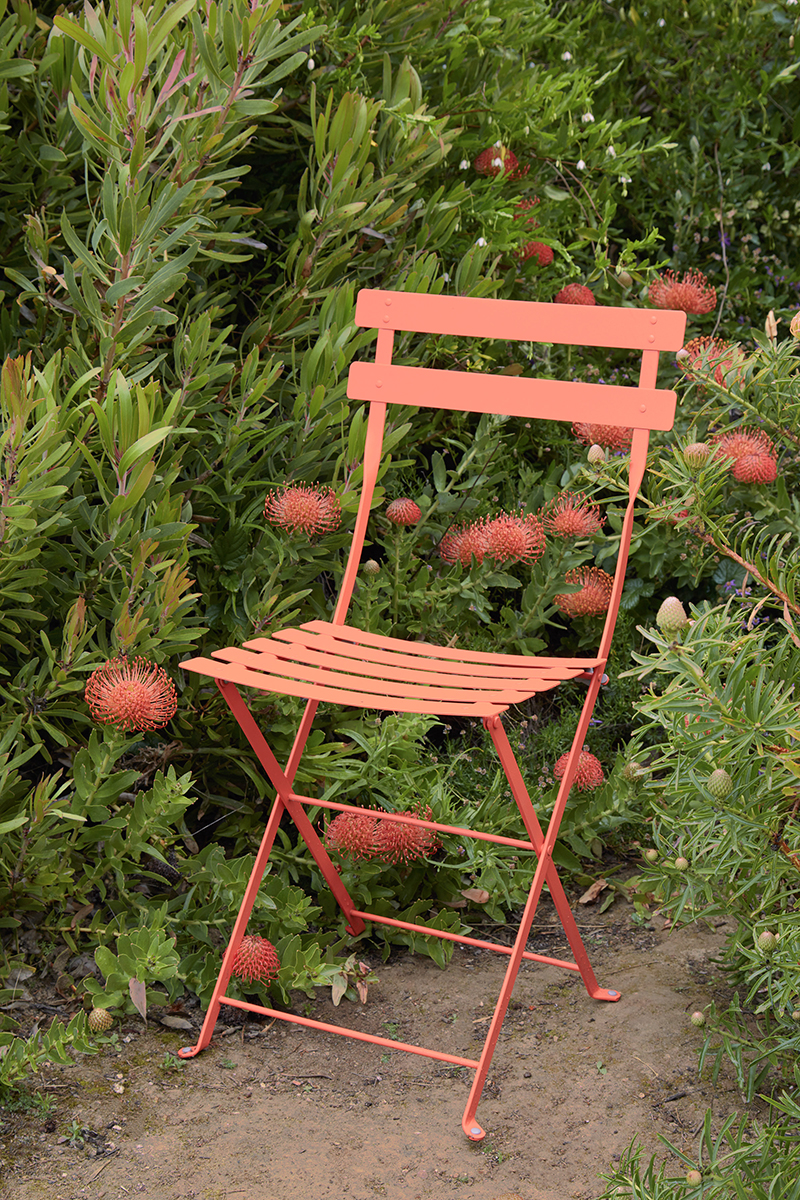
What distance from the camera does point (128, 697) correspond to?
1892 mm

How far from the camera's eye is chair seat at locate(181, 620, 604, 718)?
178 centimetres

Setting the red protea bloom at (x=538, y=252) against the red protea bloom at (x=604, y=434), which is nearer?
the red protea bloom at (x=604, y=434)

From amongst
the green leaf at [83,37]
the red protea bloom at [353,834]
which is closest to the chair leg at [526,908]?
the red protea bloom at [353,834]

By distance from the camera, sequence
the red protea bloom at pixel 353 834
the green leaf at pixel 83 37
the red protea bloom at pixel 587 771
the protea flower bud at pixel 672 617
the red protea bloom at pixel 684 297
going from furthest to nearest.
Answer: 1. the red protea bloom at pixel 684 297
2. the red protea bloom at pixel 587 771
3. the red protea bloom at pixel 353 834
4. the green leaf at pixel 83 37
5. the protea flower bud at pixel 672 617

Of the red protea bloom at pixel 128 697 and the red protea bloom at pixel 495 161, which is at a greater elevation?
the red protea bloom at pixel 495 161

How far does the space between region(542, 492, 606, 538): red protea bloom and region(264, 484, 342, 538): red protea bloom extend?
20.3 inches

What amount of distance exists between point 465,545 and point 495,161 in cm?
98

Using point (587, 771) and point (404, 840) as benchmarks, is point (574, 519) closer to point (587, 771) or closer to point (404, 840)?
point (587, 771)

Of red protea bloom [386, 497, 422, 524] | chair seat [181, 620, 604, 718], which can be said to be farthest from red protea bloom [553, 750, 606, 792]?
red protea bloom [386, 497, 422, 524]

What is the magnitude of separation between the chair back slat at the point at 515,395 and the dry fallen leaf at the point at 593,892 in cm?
104

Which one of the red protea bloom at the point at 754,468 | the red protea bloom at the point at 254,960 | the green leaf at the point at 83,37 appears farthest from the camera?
the red protea bloom at the point at 754,468

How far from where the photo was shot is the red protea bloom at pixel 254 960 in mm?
2037

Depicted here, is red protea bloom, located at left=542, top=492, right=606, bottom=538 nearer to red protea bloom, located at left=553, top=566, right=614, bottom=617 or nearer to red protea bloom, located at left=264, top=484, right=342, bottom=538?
red protea bloom, located at left=553, top=566, right=614, bottom=617

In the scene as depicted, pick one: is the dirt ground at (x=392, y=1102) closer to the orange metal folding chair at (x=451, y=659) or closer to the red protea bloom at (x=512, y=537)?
the orange metal folding chair at (x=451, y=659)
